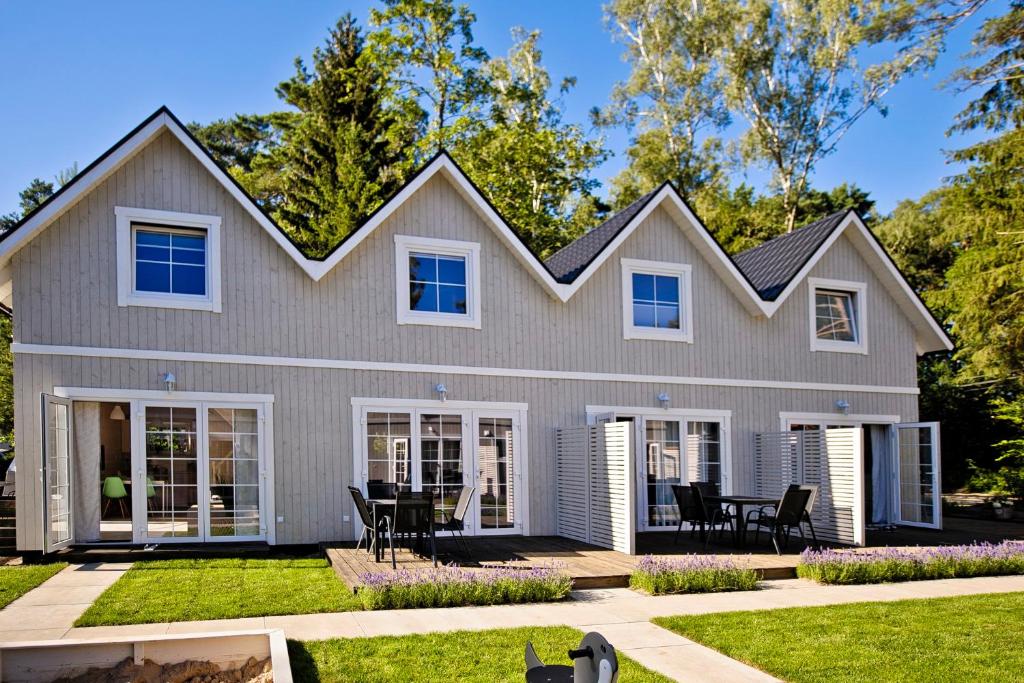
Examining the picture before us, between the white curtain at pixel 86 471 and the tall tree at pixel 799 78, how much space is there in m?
24.5

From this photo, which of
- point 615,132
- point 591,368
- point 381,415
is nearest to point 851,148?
point 615,132

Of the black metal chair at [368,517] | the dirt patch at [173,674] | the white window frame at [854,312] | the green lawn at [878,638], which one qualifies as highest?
the white window frame at [854,312]

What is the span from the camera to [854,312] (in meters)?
16.1

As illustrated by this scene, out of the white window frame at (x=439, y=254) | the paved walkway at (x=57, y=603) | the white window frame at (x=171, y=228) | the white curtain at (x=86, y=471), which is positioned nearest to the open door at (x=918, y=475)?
the white window frame at (x=439, y=254)

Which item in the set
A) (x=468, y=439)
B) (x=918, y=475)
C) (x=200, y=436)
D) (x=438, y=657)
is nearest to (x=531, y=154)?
(x=918, y=475)

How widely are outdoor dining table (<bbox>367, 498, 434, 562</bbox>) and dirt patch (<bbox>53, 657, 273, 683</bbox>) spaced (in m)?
3.78

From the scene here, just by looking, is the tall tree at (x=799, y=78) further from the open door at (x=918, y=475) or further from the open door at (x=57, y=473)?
the open door at (x=57, y=473)

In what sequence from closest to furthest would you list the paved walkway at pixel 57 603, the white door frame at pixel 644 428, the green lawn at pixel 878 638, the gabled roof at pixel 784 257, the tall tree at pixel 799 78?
the green lawn at pixel 878 638 < the paved walkway at pixel 57 603 < the white door frame at pixel 644 428 < the gabled roof at pixel 784 257 < the tall tree at pixel 799 78

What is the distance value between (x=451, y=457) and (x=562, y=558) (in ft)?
8.82

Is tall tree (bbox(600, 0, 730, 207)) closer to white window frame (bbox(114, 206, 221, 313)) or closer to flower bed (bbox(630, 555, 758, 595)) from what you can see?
white window frame (bbox(114, 206, 221, 313))

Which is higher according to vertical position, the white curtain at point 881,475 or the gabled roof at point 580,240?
the gabled roof at point 580,240

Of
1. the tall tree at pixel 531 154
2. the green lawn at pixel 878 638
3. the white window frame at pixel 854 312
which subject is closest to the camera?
the green lawn at pixel 878 638

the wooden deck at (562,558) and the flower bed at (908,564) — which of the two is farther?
the flower bed at (908,564)

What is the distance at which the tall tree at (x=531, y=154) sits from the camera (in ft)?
88.0
